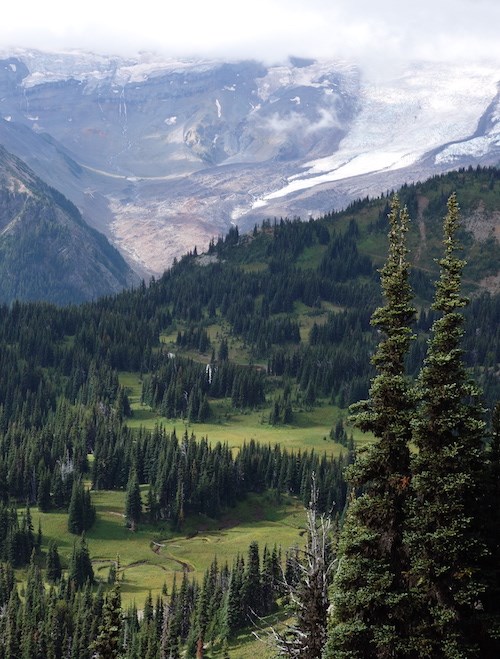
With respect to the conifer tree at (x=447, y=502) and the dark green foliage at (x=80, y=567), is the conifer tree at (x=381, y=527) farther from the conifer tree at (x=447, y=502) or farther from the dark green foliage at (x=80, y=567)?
the dark green foliage at (x=80, y=567)

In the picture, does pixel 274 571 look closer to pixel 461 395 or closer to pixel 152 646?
pixel 152 646

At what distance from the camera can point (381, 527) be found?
38938mm

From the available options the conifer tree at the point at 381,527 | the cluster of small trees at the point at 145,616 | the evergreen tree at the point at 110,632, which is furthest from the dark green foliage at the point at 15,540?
the conifer tree at the point at 381,527

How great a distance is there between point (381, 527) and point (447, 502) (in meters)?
3.06

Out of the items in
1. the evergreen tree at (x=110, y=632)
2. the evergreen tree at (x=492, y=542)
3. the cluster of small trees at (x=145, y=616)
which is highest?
the evergreen tree at (x=492, y=542)

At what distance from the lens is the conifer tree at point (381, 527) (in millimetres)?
38188

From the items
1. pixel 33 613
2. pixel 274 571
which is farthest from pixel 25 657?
pixel 274 571

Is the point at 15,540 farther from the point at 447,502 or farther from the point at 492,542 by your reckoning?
the point at 447,502

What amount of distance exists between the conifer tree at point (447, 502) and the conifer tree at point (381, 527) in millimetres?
742

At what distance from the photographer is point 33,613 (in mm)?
137500

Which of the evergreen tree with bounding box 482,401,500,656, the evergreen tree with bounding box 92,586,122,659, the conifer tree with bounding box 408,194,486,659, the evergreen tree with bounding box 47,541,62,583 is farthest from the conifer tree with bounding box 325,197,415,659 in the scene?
the evergreen tree with bounding box 47,541,62,583

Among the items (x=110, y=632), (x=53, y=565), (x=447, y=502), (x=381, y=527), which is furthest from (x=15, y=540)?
(x=447, y=502)

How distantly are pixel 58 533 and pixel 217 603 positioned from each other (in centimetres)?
5928

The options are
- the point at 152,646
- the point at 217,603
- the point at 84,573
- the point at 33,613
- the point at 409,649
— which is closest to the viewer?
the point at 409,649
